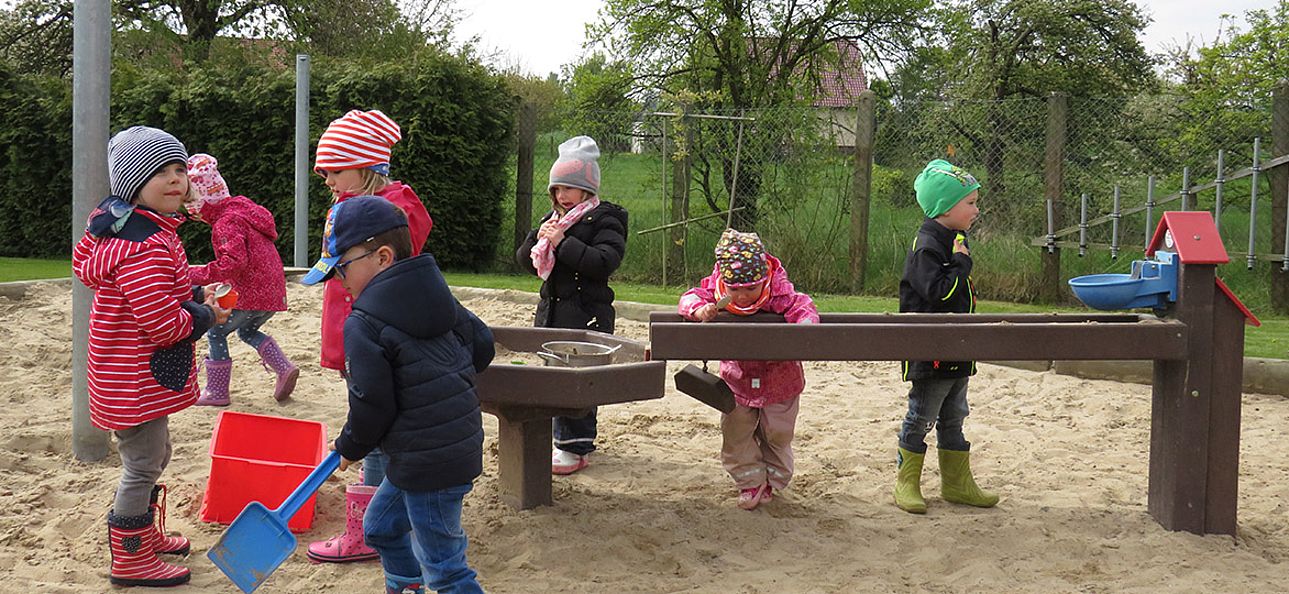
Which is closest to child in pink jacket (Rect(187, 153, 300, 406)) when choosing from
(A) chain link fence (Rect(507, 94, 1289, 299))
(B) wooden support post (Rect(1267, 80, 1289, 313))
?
(A) chain link fence (Rect(507, 94, 1289, 299))

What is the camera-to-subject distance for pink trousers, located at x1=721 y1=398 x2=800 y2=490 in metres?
4.20

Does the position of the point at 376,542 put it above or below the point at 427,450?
below

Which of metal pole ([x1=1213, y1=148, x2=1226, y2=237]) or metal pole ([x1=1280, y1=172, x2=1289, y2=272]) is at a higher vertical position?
metal pole ([x1=1213, y1=148, x2=1226, y2=237])

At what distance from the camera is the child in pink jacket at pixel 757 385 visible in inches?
161

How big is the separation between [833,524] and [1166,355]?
4.07 ft

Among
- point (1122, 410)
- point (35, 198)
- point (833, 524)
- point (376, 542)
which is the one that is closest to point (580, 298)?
point (833, 524)

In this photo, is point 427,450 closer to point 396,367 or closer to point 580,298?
point 396,367

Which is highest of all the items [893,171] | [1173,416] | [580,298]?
[893,171]

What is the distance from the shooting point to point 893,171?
35.9 ft

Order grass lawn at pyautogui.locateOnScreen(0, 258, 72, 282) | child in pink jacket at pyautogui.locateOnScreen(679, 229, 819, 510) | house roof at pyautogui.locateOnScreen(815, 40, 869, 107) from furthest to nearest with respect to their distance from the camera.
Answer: house roof at pyautogui.locateOnScreen(815, 40, 869, 107), grass lawn at pyautogui.locateOnScreen(0, 258, 72, 282), child in pink jacket at pyautogui.locateOnScreen(679, 229, 819, 510)

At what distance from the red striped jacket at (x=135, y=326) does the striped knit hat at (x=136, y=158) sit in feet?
0.27

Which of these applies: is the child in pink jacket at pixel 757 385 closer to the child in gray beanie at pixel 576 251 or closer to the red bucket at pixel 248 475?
the child in gray beanie at pixel 576 251

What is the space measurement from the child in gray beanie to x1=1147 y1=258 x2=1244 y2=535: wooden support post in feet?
6.58

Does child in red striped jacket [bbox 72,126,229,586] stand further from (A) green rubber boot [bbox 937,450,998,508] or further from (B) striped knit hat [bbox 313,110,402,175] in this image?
(A) green rubber boot [bbox 937,450,998,508]
